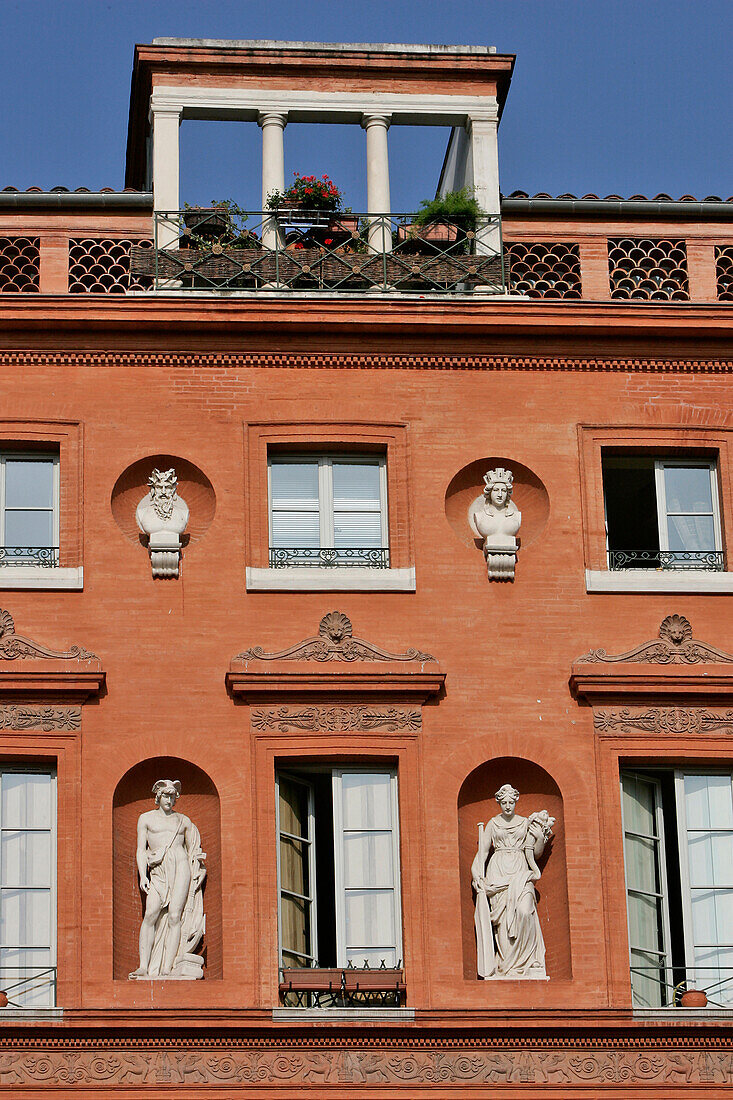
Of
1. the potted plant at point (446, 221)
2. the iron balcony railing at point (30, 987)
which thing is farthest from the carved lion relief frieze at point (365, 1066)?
the potted plant at point (446, 221)

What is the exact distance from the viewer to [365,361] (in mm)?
25594

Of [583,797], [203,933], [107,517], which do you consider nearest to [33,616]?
[107,517]

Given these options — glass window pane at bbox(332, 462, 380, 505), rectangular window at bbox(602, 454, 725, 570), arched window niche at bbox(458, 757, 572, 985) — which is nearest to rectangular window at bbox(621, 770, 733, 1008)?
arched window niche at bbox(458, 757, 572, 985)

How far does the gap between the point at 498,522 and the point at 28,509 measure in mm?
4801

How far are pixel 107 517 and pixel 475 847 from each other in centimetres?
497

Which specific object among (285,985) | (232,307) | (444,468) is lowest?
(285,985)

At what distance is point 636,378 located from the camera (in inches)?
1017

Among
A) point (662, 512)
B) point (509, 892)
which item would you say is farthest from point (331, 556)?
point (509, 892)

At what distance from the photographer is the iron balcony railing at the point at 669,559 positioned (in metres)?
25.3

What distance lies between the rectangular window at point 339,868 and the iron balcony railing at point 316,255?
211 inches

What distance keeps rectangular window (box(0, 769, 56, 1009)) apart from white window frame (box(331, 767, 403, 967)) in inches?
107

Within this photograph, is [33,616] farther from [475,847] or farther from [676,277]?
[676,277]

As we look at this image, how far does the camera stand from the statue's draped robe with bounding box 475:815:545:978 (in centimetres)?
2347

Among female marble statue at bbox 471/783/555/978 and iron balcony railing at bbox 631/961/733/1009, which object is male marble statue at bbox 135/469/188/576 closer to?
female marble statue at bbox 471/783/555/978
